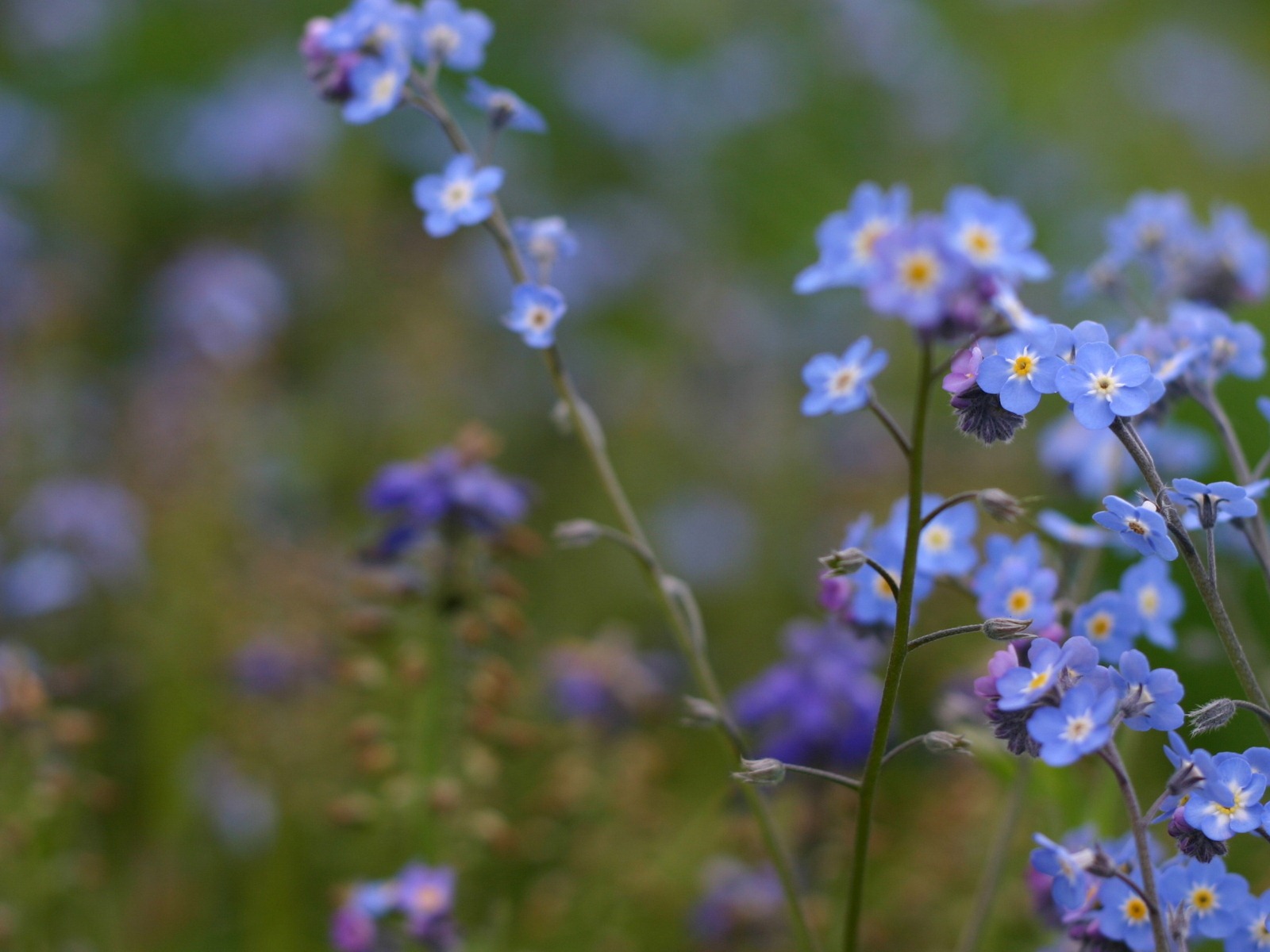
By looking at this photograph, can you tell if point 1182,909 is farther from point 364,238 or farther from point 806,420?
point 364,238

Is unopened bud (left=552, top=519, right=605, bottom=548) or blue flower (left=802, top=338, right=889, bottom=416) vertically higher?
blue flower (left=802, top=338, right=889, bottom=416)

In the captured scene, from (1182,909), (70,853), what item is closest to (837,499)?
(70,853)

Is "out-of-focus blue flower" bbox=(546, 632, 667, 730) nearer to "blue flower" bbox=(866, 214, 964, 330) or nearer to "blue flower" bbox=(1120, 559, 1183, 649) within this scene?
"blue flower" bbox=(1120, 559, 1183, 649)

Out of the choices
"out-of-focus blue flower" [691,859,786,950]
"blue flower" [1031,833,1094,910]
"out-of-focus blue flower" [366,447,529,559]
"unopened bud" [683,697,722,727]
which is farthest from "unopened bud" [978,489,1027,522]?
"out-of-focus blue flower" [691,859,786,950]

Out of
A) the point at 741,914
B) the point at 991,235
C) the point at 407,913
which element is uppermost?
the point at 991,235

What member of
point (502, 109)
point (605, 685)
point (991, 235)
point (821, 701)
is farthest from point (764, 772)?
point (605, 685)

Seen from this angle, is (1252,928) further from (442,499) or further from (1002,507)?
(442,499)
